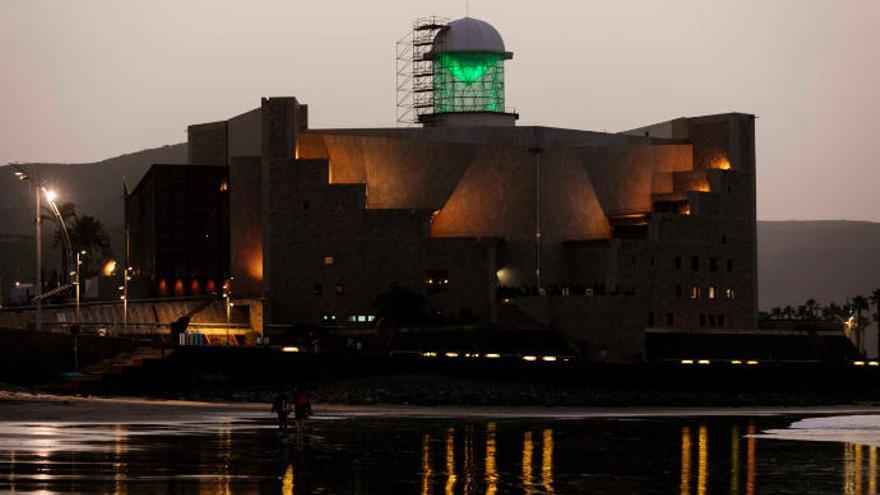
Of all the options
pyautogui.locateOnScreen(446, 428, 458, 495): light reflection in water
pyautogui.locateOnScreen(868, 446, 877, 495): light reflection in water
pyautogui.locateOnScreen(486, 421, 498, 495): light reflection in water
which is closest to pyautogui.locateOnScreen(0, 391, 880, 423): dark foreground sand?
pyautogui.locateOnScreen(446, 428, 458, 495): light reflection in water

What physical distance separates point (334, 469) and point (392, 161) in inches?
3095

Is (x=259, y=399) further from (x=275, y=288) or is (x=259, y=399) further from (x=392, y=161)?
(x=392, y=161)

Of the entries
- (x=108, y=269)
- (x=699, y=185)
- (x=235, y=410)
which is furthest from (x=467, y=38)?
(x=235, y=410)

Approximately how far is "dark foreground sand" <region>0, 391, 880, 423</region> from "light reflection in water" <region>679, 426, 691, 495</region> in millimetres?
12538

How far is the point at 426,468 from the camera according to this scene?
142ft

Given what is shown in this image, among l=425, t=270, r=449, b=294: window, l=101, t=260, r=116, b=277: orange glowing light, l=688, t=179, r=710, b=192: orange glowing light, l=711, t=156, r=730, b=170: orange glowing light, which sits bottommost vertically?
l=425, t=270, r=449, b=294: window

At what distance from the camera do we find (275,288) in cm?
11450

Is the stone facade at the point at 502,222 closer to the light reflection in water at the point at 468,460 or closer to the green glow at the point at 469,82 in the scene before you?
the green glow at the point at 469,82

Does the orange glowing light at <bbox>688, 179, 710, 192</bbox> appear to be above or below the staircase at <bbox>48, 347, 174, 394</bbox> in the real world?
above

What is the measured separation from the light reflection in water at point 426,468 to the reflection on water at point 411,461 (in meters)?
0.06

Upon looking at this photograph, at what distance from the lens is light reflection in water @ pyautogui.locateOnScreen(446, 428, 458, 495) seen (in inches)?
1533

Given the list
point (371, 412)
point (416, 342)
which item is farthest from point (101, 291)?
point (371, 412)

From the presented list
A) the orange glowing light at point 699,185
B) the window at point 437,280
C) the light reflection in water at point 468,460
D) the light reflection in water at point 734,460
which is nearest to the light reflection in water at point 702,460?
the light reflection in water at point 734,460

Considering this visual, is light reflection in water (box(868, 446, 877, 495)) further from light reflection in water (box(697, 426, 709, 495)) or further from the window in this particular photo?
the window
